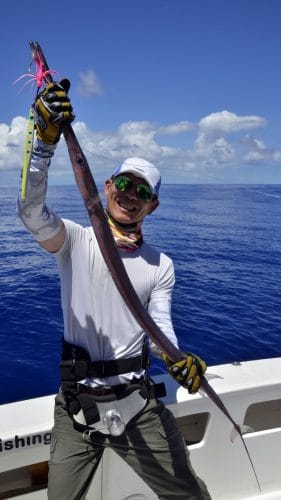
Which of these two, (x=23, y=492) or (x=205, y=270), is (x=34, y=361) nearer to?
(x=23, y=492)

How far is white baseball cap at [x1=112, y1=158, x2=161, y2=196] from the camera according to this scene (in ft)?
8.48

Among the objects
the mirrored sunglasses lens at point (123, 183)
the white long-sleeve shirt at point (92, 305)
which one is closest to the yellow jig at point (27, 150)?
the white long-sleeve shirt at point (92, 305)

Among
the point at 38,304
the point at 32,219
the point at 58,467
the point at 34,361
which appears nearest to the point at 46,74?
the point at 32,219

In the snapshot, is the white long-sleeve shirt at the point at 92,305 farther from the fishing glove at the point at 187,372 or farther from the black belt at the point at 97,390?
the fishing glove at the point at 187,372

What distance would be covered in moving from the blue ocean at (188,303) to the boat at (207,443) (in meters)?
2.97

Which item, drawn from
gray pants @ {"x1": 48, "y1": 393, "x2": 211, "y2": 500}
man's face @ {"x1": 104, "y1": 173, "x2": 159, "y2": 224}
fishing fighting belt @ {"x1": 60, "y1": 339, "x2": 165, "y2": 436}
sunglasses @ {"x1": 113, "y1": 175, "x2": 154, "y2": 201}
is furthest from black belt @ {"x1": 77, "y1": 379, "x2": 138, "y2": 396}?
sunglasses @ {"x1": 113, "y1": 175, "x2": 154, "y2": 201}

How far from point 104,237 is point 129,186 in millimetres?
477

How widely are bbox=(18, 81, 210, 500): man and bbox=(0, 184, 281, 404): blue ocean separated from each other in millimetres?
3684

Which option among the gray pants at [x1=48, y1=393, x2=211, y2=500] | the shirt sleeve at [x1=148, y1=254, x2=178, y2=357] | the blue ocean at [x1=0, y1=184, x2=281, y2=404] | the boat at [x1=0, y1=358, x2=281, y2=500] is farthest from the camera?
the blue ocean at [x1=0, y1=184, x2=281, y2=404]

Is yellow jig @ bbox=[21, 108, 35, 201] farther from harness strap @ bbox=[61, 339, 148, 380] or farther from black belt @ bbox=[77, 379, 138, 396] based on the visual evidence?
black belt @ bbox=[77, 379, 138, 396]

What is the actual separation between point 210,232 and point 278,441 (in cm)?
1951

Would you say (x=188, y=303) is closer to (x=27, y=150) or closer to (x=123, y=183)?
(x=123, y=183)

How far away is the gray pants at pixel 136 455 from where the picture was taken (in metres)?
2.51

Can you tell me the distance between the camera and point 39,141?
2.06 meters
